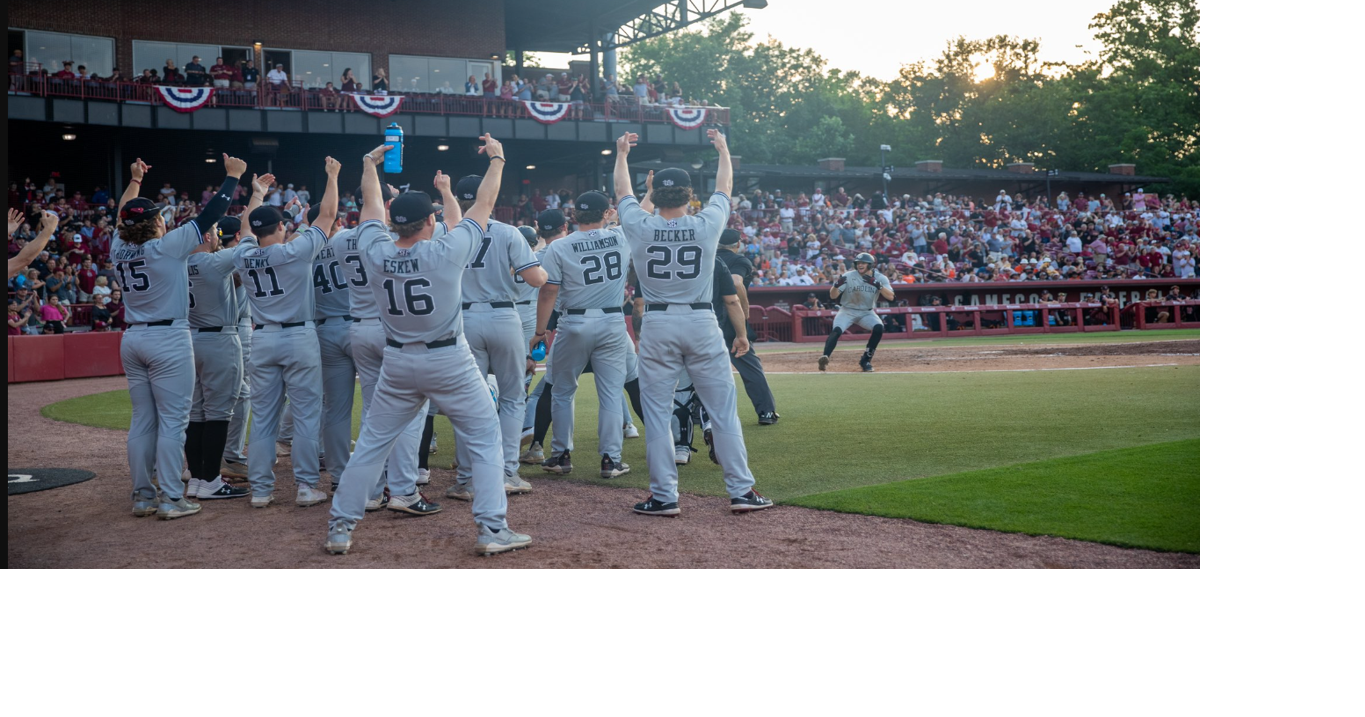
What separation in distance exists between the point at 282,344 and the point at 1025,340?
1927 centimetres

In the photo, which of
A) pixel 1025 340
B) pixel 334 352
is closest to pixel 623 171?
pixel 334 352

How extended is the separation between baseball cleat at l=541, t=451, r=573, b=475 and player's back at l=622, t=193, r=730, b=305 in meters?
2.22

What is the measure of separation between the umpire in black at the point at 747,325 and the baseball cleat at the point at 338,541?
13.3 ft

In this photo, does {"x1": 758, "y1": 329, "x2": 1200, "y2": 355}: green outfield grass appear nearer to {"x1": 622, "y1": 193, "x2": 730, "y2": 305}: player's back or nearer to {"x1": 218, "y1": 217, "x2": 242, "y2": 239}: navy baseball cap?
{"x1": 218, "y1": 217, "x2": 242, "y2": 239}: navy baseball cap

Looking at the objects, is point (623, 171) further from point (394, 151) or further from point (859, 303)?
point (859, 303)

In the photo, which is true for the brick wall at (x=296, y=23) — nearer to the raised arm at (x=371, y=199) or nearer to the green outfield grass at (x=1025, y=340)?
the green outfield grass at (x=1025, y=340)

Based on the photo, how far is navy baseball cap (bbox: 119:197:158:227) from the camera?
6598 mm

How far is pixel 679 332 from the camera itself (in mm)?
6266

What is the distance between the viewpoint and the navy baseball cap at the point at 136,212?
21.6 ft

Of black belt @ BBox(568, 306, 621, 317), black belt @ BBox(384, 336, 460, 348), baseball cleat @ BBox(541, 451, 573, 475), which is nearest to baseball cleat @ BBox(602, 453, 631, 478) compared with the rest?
baseball cleat @ BBox(541, 451, 573, 475)

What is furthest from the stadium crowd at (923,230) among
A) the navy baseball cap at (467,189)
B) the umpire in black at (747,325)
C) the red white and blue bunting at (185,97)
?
the navy baseball cap at (467,189)
